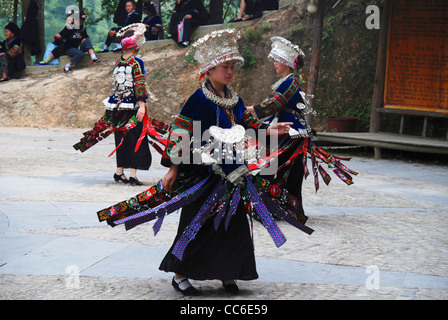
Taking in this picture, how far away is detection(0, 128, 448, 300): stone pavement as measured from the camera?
4383mm

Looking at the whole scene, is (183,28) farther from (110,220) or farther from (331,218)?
(110,220)

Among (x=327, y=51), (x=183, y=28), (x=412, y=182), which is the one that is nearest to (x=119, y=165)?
(x=412, y=182)

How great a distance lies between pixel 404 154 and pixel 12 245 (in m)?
8.75

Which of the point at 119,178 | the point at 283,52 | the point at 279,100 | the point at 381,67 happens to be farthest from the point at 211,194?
the point at 381,67

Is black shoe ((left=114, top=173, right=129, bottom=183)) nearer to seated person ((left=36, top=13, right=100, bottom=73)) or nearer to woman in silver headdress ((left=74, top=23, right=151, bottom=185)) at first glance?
woman in silver headdress ((left=74, top=23, right=151, bottom=185))

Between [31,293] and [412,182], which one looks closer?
[31,293]

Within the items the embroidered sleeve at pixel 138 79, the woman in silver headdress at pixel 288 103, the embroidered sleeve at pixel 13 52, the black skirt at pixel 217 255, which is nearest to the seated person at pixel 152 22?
the embroidered sleeve at pixel 13 52

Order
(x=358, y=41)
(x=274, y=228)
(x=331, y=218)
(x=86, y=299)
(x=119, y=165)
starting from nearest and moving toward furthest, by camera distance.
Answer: (x=86, y=299), (x=274, y=228), (x=331, y=218), (x=119, y=165), (x=358, y=41)

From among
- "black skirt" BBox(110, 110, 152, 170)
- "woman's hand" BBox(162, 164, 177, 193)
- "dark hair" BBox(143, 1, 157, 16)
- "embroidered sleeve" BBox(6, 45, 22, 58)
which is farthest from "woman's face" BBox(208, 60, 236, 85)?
"embroidered sleeve" BBox(6, 45, 22, 58)

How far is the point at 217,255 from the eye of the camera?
169 inches

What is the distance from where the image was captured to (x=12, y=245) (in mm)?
5395

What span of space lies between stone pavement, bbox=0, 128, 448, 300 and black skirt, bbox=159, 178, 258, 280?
0.50 feet

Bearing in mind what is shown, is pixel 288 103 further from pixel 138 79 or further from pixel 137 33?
pixel 137 33

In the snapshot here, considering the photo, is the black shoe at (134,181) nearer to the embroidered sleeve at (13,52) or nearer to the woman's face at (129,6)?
the woman's face at (129,6)
